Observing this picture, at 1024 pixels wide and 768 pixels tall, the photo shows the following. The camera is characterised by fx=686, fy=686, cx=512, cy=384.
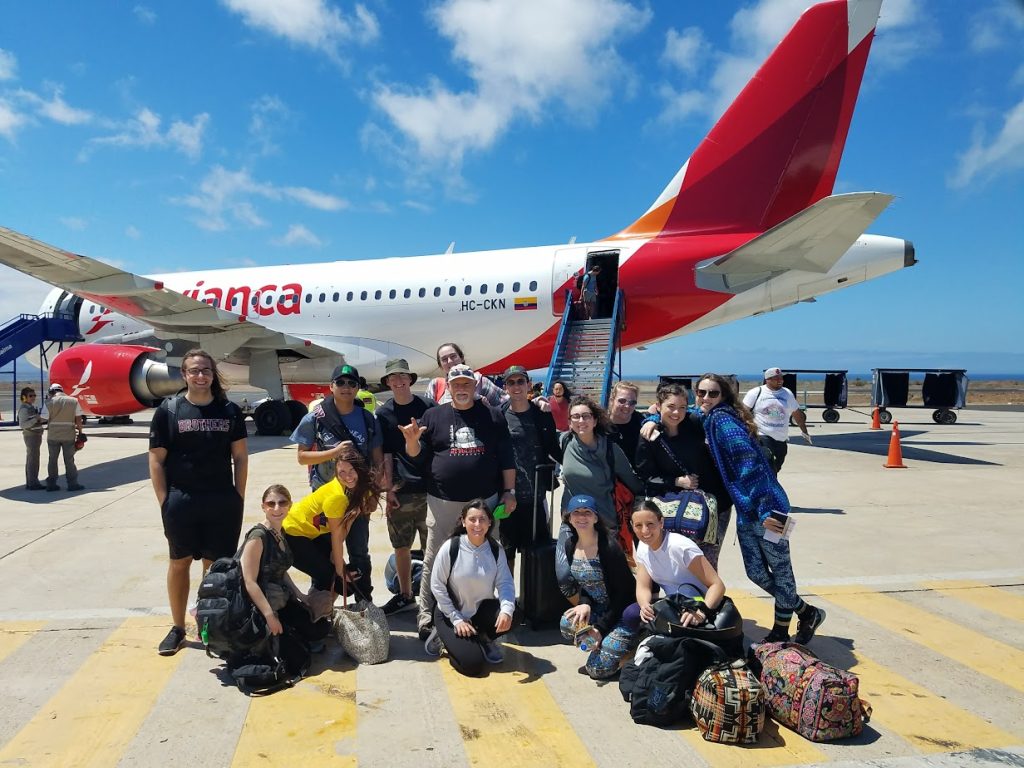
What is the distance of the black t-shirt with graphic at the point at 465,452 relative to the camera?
4.32 meters

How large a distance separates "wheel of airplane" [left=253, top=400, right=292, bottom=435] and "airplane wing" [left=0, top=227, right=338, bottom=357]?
1.31 metres

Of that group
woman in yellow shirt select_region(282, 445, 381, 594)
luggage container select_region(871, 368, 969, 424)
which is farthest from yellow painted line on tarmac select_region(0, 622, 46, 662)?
luggage container select_region(871, 368, 969, 424)

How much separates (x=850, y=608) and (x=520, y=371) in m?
2.79

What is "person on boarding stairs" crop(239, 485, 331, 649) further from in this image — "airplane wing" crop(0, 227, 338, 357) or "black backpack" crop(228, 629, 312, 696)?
"airplane wing" crop(0, 227, 338, 357)

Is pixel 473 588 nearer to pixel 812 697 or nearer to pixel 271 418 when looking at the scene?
pixel 812 697

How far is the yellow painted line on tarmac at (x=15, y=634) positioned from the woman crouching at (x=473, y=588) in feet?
7.95

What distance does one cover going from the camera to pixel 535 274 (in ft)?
47.0

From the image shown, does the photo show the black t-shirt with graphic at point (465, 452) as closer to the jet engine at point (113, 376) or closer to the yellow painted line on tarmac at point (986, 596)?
the yellow painted line on tarmac at point (986, 596)

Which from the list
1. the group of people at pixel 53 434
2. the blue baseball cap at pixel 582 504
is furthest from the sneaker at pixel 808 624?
the group of people at pixel 53 434

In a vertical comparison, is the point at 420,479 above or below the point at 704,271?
below

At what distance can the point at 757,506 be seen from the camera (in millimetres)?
3928

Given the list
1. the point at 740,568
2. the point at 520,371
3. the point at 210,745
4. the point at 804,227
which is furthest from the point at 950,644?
the point at 804,227

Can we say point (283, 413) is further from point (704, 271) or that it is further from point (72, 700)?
point (72, 700)

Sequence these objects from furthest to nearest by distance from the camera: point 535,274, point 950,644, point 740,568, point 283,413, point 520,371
Result: point 283,413 → point 535,274 → point 740,568 → point 520,371 → point 950,644
